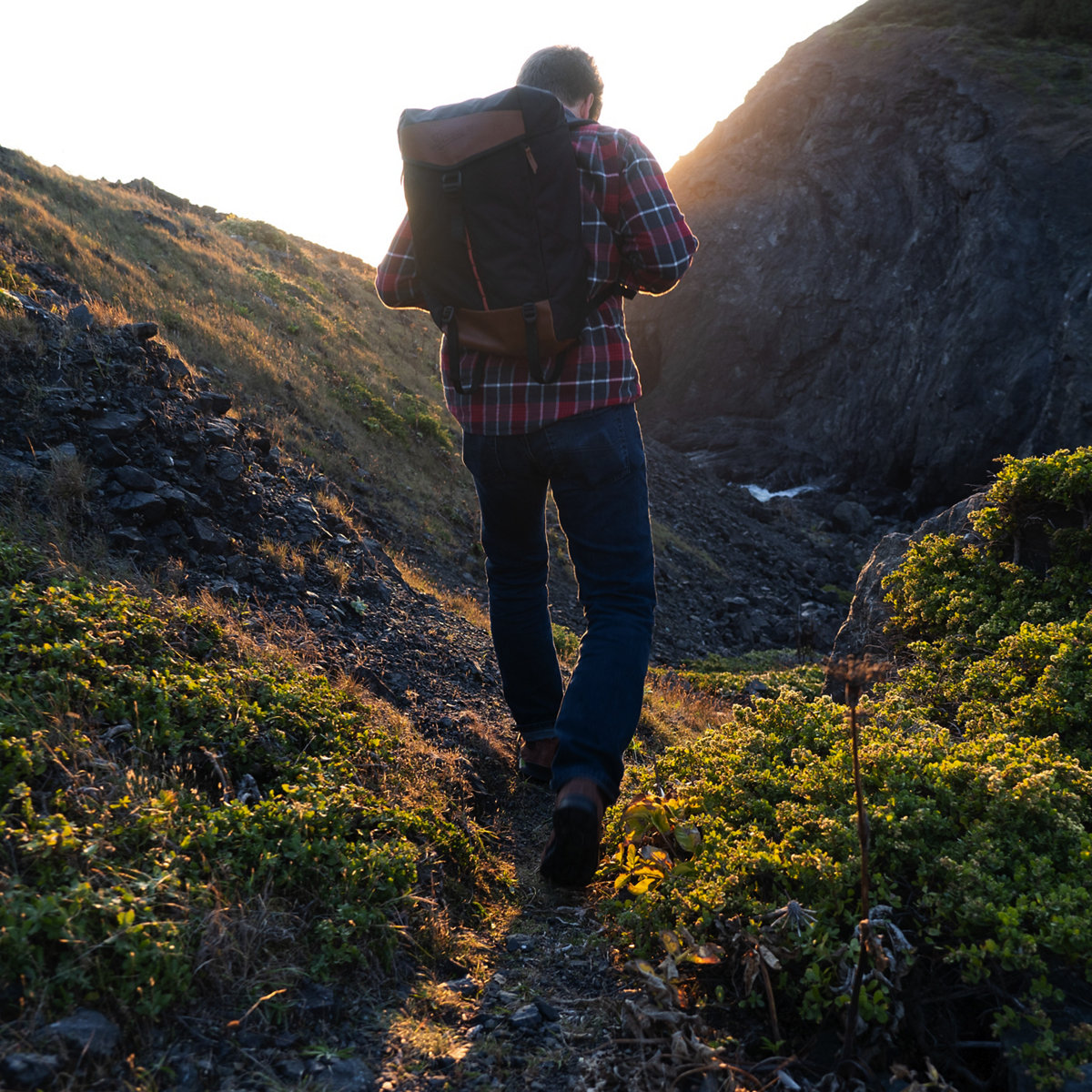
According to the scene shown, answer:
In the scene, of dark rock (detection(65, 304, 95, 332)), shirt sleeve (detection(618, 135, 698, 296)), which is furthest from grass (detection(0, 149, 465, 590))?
shirt sleeve (detection(618, 135, 698, 296))

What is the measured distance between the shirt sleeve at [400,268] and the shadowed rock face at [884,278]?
21731 millimetres

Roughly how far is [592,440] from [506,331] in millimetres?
449

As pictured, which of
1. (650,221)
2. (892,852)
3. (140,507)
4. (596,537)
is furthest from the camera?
(140,507)

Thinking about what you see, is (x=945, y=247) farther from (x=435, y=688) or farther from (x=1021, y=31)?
(x=435, y=688)

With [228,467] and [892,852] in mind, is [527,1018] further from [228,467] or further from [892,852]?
[228,467]

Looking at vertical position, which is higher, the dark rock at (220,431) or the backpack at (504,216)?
the backpack at (504,216)

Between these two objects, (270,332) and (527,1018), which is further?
(270,332)

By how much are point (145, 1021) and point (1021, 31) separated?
33.1 meters

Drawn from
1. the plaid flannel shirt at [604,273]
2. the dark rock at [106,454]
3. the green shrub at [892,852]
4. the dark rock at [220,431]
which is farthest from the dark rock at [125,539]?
the green shrub at [892,852]

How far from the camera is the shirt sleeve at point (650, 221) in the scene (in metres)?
2.46

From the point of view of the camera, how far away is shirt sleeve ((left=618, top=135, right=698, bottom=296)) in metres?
2.46

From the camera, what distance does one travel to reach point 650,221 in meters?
2.46

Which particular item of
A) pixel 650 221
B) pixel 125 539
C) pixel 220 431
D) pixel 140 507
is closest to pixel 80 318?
pixel 220 431

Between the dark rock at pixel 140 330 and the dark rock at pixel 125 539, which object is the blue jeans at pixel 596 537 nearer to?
the dark rock at pixel 125 539
